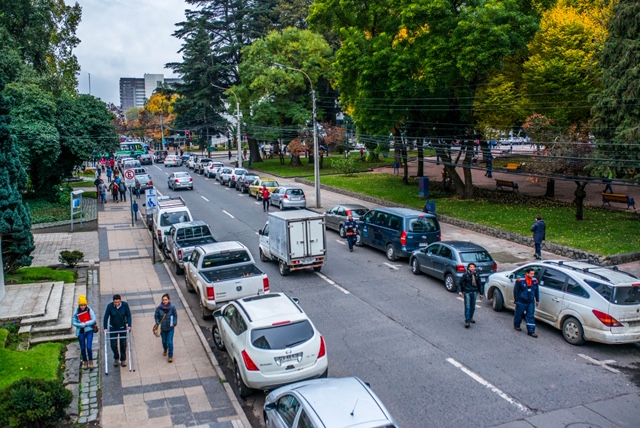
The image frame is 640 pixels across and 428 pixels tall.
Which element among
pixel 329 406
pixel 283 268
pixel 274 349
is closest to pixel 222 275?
pixel 283 268

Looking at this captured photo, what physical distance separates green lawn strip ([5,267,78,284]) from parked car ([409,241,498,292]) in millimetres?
12073

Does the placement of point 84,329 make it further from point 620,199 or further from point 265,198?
point 620,199

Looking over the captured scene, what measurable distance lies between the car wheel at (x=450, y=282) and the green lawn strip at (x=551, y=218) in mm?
7147

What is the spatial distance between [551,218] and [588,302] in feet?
50.0

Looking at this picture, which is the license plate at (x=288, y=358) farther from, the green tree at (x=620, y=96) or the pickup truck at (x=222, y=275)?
the green tree at (x=620, y=96)

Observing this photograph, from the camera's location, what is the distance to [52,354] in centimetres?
1238

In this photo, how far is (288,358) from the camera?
10500 mm

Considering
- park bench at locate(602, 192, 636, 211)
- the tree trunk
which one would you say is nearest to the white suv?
the tree trunk

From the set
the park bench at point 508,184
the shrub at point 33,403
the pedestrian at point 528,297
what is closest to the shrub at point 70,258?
the shrub at point 33,403

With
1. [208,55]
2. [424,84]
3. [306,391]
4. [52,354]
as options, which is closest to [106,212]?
[424,84]

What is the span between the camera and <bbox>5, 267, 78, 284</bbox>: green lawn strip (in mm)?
18219

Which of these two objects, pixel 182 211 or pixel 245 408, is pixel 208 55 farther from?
pixel 245 408

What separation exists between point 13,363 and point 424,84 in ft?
86.4

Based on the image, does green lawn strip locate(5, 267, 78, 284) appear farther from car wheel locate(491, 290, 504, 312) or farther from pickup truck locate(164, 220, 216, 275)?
car wheel locate(491, 290, 504, 312)
